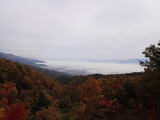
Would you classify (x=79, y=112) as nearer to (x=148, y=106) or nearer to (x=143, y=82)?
(x=148, y=106)

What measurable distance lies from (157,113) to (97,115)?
16.2 metres

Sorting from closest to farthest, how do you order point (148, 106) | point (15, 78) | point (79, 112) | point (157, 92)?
1. point (157, 92)
2. point (148, 106)
3. point (79, 112)
4. point (15, 78)

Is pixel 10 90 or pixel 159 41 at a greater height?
pixel 159 41

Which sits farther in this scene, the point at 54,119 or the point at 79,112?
the point at 79,112

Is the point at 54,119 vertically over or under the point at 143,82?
under

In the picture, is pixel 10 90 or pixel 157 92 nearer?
pixel 157 92

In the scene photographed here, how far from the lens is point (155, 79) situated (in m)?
31.1

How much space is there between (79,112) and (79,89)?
36.6 m

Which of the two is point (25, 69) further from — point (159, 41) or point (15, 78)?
point (159, 41)

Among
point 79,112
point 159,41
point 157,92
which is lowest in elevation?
point 79,112

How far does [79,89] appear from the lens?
91.6 metres

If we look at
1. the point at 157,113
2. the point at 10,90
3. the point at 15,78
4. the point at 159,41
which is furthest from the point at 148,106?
the point at 15,78

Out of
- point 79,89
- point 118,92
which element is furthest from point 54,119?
point 79,89

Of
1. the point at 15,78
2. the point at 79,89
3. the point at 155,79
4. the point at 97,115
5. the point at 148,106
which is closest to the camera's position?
the point at 155,79
